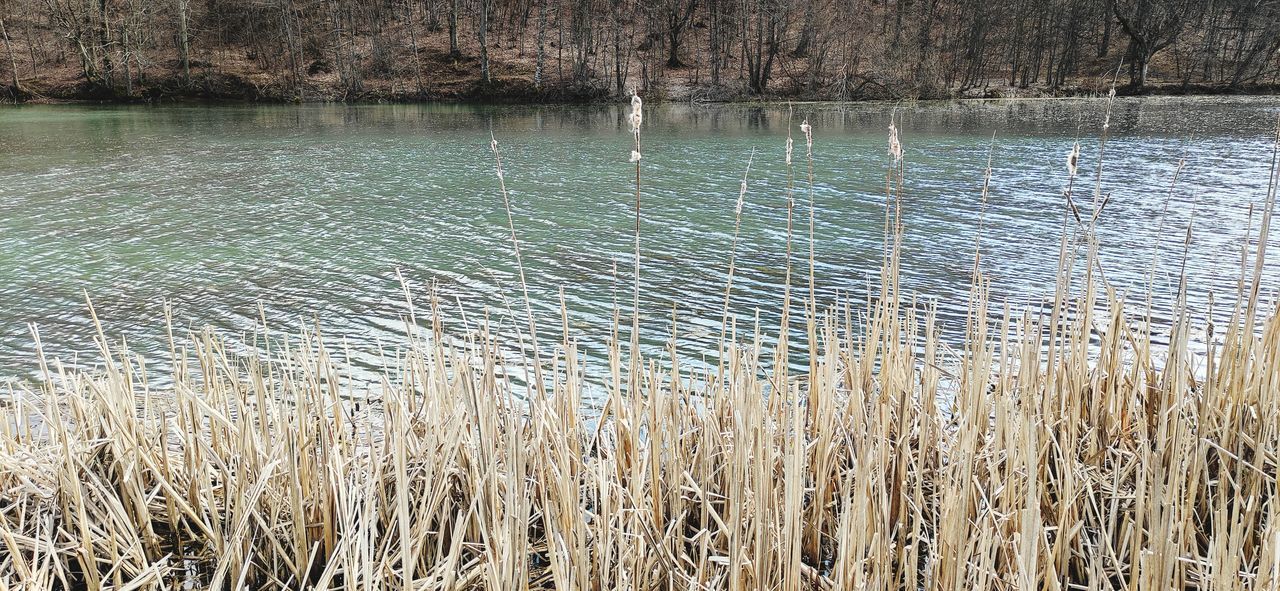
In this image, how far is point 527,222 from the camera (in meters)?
10.2

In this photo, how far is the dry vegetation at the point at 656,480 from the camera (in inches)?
83.0

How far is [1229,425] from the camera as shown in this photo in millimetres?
2627

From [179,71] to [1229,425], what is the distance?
42185 millimetres

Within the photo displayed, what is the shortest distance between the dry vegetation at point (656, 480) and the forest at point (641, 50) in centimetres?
3078

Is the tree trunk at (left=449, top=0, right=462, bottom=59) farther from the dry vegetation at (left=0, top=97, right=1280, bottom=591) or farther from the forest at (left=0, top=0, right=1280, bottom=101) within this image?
the dry vegetation at (left=0, top=97, right=1280, bottom=591)

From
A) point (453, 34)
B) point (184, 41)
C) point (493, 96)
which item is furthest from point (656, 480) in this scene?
point (453, 34)

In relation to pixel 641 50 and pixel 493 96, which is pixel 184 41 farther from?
pixel 641 50

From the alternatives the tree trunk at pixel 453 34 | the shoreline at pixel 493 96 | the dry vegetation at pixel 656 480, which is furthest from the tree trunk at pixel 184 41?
the dry vegetation at pixel 656 480

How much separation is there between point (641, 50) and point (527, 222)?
3312 centimetres

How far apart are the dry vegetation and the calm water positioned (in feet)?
1.80

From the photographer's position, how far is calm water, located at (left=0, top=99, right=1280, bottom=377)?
22.1ft

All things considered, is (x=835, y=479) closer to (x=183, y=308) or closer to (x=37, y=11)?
(x=183, y=308)

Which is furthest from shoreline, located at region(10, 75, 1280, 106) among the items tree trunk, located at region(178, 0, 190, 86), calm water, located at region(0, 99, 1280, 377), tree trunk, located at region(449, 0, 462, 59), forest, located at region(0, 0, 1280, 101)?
calm water, located at region(0, 99, 1280, 377)

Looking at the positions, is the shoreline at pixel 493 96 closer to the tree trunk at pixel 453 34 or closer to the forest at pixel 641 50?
the forest at pixel 641 50
